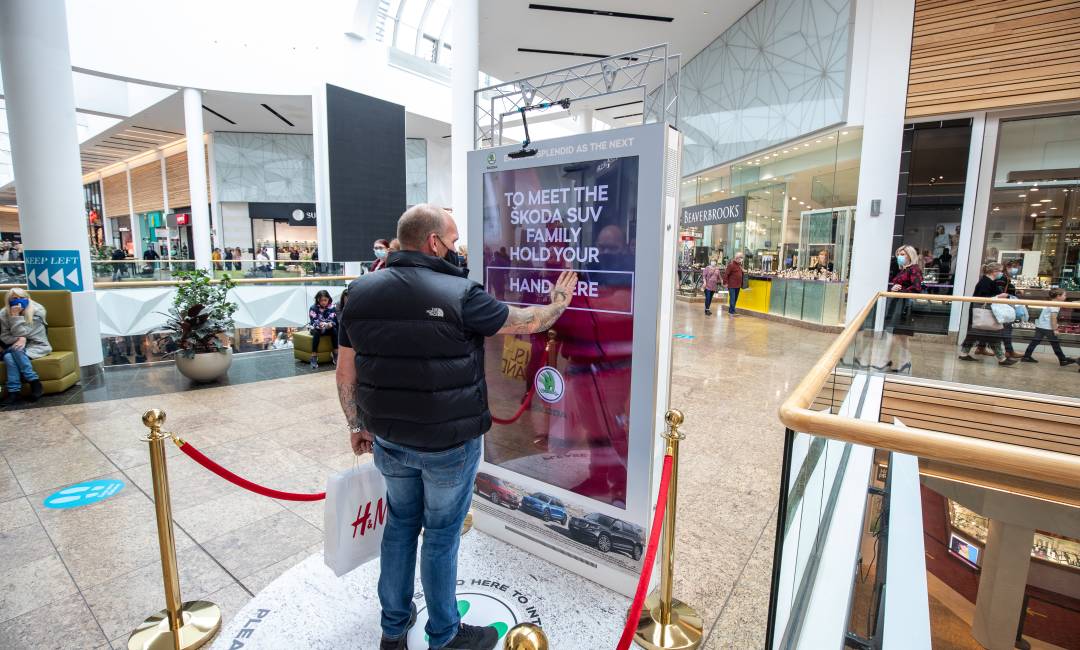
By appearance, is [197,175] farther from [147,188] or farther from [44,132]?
[147,188]

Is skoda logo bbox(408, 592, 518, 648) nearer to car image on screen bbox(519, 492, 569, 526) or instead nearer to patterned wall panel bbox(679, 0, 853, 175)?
car image on screen bbox(519, 492, 569, 526)

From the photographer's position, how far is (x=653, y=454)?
226cm

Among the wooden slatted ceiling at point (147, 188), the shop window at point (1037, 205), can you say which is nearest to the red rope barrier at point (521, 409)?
the shop window at point (1037, 205)

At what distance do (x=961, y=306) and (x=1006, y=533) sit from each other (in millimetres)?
2375

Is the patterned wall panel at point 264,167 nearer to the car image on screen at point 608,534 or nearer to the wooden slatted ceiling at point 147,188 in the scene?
the wooden slatted ceiling at point 147,188

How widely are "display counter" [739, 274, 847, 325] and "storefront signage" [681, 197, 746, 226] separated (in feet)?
6.38

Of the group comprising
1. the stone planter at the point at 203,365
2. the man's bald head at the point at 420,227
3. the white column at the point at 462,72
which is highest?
the white column at the point at 462,72

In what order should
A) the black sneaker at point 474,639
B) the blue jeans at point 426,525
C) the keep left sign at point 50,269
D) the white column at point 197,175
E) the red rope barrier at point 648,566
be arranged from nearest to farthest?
the red rope barrier at point 648,566 < the blue jeans at point 426,525 < the black sneaker at point 474,639 < the keep left sign at point 50,269 < the white column at point 197,175

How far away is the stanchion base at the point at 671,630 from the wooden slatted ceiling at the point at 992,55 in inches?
407

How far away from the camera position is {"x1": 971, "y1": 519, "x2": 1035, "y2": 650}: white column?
4102mm

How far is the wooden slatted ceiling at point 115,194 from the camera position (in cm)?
2891

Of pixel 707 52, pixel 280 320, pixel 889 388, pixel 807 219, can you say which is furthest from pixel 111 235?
pixel 889 388

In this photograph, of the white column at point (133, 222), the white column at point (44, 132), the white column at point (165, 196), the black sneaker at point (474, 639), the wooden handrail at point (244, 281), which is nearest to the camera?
the black sneaker at point (474, 639)

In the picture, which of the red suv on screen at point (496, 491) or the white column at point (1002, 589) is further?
the white column at point (1002, 589)
